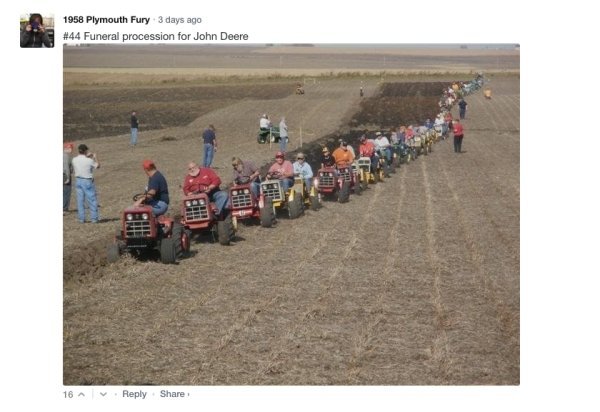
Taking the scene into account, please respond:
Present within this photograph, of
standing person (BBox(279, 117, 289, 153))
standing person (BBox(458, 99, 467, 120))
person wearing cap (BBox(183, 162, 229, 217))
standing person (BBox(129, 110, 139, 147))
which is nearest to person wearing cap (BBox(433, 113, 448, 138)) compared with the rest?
standing person (BBox(458, 99, 467, 120))

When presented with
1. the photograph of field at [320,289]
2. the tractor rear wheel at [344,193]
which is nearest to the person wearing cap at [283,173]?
the photograph of field at [320,289]

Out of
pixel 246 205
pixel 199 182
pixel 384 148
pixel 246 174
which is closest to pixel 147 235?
pixel 199 182

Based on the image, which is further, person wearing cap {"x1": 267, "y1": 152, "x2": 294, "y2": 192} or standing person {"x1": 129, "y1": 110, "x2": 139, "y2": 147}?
standing person {"x1": 129, "y1": 110, "x2": 139, "y2": 147}

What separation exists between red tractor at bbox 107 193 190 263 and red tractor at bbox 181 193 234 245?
117 cm

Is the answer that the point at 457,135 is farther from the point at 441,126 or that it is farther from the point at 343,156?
the point at 343,156

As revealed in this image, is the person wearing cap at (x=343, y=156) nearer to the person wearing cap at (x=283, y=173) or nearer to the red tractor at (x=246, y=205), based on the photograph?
the person wearing cap at (x=283, y=173)

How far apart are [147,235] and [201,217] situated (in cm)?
208

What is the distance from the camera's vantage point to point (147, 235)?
14586 mm

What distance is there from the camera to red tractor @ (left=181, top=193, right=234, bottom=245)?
1641cm

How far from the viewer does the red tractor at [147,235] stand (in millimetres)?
14469
